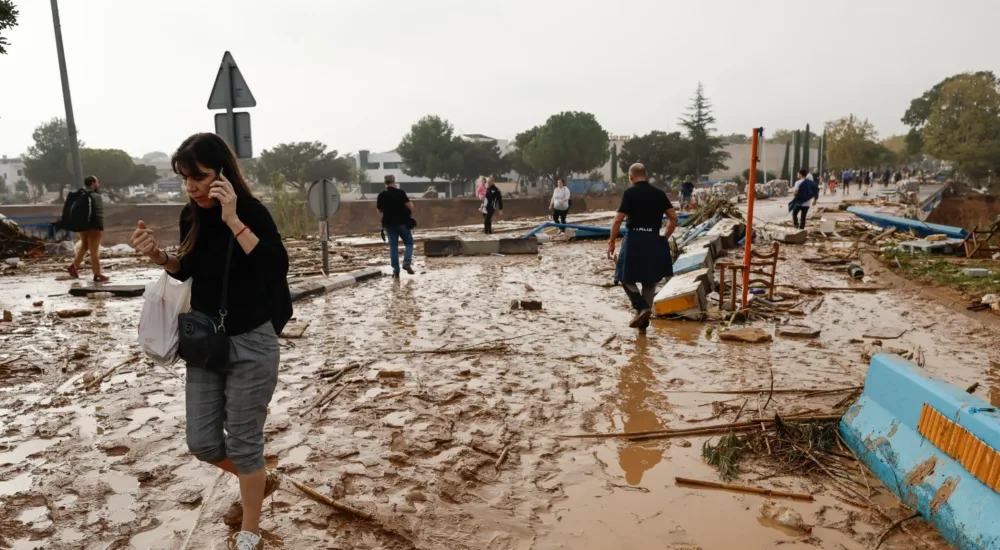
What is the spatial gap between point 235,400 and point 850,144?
7382 cm

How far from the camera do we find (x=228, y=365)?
8.66 feet

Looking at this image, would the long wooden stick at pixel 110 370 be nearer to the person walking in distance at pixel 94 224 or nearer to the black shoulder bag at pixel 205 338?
the black shoulder bag at pixel 205 338

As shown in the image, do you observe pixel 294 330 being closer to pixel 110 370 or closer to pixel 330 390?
pixel 110 370

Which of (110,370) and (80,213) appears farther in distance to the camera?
(80,213)

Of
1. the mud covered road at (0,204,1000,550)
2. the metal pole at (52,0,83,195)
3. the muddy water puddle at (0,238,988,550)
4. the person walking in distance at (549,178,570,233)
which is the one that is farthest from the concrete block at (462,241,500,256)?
the metal pole at (52,0,83,195)

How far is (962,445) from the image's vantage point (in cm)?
295

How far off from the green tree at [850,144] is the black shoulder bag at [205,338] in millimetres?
73370

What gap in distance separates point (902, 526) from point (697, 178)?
222 ft

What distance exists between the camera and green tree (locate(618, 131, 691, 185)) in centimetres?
6794

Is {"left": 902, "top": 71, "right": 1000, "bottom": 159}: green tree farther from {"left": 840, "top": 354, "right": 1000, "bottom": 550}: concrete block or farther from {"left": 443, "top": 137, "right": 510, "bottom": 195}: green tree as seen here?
{"left": 840, "top": 354, "right": 1000, "bottom": 550}: concrete block

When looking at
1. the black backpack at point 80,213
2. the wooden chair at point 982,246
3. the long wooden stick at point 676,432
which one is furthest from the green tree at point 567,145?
the long wooden stick at point 676,432

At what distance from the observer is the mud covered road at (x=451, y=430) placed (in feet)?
10.2

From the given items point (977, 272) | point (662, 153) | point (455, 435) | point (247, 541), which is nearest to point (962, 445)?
point (455, 435)

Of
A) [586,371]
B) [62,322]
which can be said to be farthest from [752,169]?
[62,322]
